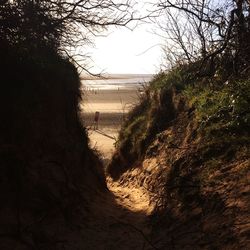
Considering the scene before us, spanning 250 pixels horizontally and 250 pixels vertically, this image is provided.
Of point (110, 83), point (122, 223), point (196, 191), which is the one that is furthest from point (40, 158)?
point (110, 83)

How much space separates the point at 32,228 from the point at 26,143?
1.62m

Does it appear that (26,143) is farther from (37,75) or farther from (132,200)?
(132,200)

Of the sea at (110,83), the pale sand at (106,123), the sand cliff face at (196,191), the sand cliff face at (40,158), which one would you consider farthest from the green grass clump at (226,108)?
the pale sand at (106,123)

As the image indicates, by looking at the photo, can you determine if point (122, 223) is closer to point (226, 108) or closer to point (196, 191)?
point (196, 191)

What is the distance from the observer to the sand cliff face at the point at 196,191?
6117 mm

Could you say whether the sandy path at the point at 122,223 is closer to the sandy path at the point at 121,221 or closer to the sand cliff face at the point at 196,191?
the sandy path at the point at 121,221

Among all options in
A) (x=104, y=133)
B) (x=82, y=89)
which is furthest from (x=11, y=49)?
(x=104, y=133)

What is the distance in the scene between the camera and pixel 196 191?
765 centimetres

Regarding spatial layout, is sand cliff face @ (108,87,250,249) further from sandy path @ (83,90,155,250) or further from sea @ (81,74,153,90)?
sea @ (81,74,153,90)

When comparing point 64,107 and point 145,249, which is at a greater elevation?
point 64,107

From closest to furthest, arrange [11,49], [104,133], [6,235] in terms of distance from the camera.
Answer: [6,235] → [11,49] → [104,133]

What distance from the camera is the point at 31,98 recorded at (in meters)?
8.97

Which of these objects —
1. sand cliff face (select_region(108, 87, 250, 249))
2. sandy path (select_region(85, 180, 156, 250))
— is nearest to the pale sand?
sandy path (select_region(85, 180, 156, 250))

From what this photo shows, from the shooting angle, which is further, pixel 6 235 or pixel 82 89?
pixel 82 89
